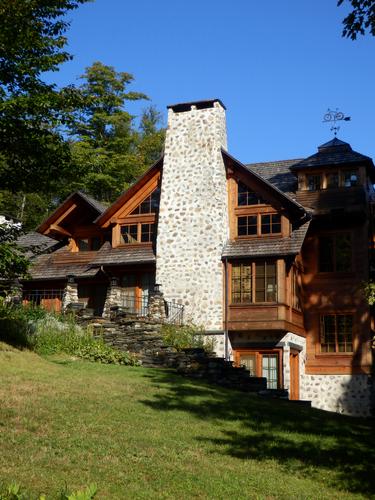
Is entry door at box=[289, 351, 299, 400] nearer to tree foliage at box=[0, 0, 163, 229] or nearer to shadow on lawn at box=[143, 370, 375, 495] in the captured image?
shadow on lawn at box=[143, 370, 375, 495]

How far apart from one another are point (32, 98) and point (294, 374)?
14.4m

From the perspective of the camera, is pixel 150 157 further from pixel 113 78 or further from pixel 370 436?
pixel 370 436

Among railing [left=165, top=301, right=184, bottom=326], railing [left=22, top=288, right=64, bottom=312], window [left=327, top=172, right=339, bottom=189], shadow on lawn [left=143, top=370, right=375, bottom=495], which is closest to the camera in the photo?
shadow on lawn [left=143, top=370, right=375, bottom=495]

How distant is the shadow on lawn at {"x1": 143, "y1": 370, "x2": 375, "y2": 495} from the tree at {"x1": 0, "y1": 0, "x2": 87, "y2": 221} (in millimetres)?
6480

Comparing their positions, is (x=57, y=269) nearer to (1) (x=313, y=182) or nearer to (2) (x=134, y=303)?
(2) (x=134, y=303)

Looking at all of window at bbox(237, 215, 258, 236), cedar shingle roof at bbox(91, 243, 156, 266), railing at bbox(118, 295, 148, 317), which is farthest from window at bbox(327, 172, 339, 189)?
railing at bbox(118, 295, 148, 317)

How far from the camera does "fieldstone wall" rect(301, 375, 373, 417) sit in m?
26.4

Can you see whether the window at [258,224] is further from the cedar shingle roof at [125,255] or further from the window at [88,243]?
the window at [88,243]

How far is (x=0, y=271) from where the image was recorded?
59.1 feet

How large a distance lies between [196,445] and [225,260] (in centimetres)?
1513

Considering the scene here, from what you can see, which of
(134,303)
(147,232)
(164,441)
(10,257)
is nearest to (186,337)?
(134,303)

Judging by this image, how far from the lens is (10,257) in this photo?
17.1 m

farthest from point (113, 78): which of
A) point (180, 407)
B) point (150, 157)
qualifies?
point (180, 407)

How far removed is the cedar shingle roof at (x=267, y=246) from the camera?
2623 cm
